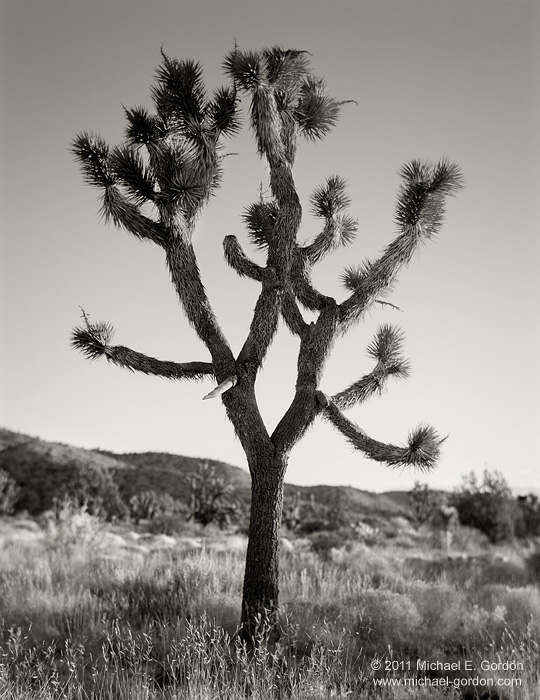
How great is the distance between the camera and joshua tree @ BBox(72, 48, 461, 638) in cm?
641

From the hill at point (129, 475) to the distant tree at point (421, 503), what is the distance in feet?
15.8

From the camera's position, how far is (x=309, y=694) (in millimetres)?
4250

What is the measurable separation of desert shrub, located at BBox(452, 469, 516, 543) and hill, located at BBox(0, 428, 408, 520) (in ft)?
29.3

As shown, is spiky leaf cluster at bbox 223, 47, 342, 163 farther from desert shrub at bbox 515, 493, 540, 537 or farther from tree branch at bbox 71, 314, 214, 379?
desert shrub at bbox 515, 493, 540, 537

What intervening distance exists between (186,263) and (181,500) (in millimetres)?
27043

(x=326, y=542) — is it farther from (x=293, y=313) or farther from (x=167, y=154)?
(x=167, y=154)

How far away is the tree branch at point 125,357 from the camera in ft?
22.1

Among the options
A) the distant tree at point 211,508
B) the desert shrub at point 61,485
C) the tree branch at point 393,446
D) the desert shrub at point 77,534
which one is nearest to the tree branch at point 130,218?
the tree branch at point 393,446

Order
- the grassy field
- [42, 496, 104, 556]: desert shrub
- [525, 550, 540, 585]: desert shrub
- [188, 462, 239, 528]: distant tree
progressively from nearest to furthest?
the grassy field → [525, 550, 540, 585]: desert shrub → [42, 496, 104, 556]: desert shrub → [188, 462, 239, 528]: distant tree

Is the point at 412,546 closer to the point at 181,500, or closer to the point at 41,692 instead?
the point at 41,692

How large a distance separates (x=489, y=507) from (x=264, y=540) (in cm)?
1514

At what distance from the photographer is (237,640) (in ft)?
16.3

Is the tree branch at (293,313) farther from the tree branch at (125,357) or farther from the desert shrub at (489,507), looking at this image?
the desert shrub at (489,507)

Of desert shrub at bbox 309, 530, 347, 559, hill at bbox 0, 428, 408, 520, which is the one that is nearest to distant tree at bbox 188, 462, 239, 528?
hill at bbox 0, 428, 408, 520
